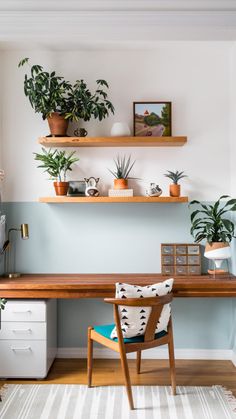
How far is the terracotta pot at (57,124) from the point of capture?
3.71 metres

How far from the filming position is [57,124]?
3.72 m

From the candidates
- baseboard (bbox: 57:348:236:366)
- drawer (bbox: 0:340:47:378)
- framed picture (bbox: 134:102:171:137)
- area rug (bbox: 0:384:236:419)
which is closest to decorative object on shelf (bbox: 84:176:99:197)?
framed picture (bbox: 134:102:171:137)

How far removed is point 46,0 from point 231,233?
2.31 meters

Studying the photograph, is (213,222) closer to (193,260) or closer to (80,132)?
(193,260)

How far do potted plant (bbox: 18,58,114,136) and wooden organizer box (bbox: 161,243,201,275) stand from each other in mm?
1243

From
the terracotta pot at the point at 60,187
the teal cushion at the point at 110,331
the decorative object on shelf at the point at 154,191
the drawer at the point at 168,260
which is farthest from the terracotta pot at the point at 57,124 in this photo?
the teal cushion at the point at 110,331

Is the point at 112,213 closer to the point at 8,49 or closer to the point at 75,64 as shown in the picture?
the point at 75,64

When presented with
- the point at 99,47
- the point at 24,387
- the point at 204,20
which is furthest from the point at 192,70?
the point at 24,387

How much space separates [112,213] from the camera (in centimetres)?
393

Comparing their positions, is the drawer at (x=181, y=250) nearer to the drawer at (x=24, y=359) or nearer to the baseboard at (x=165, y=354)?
the baseboard at (x=165, y=354)

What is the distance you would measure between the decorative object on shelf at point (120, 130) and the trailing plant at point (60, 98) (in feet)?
0.46

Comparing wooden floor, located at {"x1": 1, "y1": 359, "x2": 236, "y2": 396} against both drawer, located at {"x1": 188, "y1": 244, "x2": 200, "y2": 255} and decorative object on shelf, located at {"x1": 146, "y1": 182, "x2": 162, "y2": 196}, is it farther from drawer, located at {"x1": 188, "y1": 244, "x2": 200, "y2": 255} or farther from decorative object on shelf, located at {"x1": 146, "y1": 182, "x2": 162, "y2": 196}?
decorative object on shelf, located at {"x1": 146, "y1": 182, "x2": 162, "y2": 196}

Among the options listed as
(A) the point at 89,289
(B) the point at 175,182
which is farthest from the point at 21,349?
(B) the point at 175,182

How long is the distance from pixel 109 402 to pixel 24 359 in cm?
78
